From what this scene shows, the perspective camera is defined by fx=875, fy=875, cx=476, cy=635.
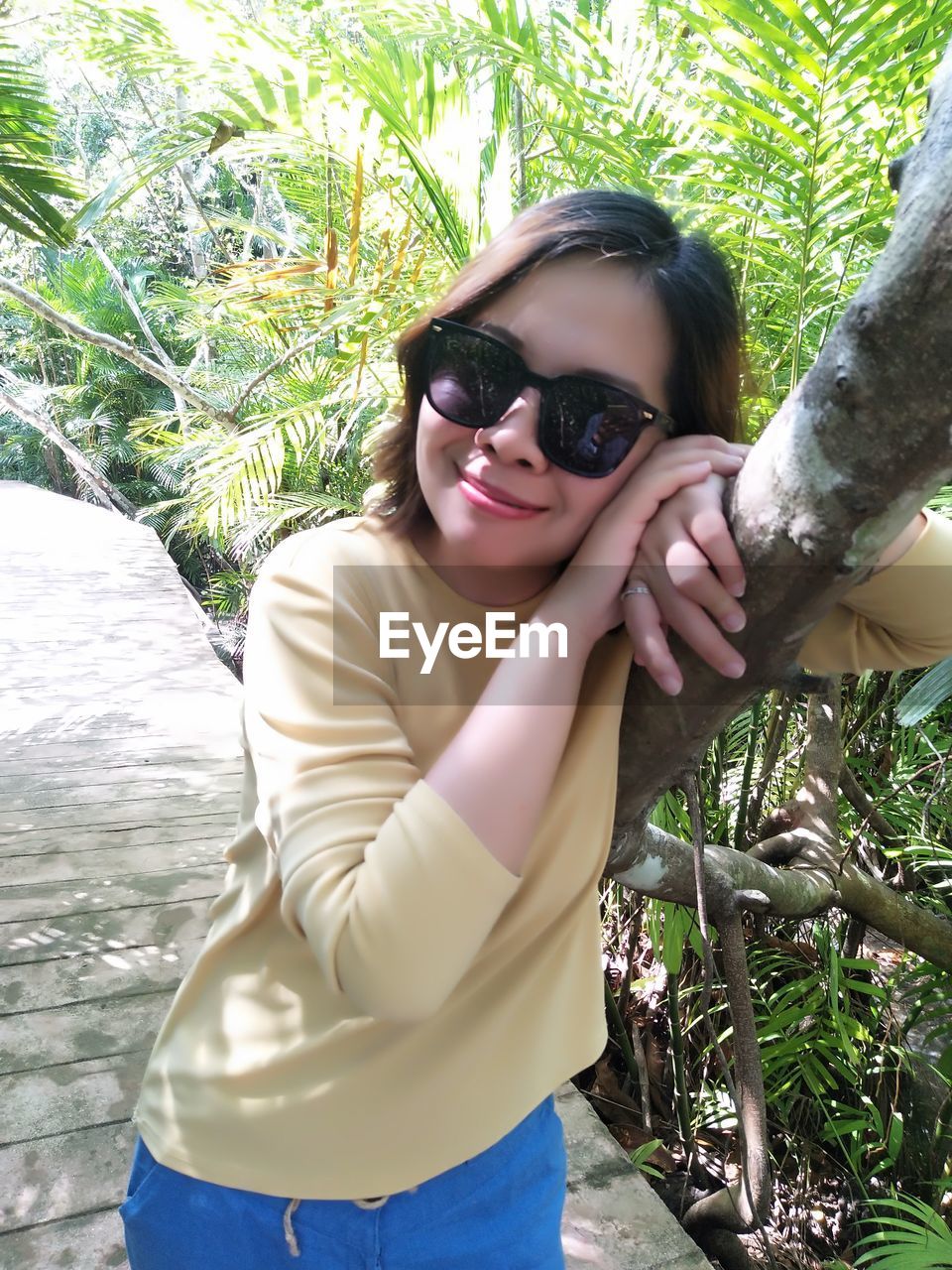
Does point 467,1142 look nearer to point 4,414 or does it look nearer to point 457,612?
point 457,612

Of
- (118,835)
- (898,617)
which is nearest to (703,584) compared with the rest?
(898,617)

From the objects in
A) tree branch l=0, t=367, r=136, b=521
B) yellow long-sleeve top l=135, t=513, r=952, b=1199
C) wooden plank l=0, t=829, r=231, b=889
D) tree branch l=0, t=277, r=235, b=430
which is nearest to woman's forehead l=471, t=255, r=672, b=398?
yellow long-sleeve top l=135, t=513, r=952, b=1199

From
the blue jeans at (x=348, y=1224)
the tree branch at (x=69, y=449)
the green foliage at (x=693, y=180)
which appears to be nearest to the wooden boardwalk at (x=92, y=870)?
the blue jeans at (x=348, y=1224)

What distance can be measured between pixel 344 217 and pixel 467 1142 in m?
3.28

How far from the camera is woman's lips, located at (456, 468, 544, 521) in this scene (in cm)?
75

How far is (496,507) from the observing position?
0.75 m

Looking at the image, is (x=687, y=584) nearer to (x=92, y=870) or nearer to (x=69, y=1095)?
(x=69, y=1095)

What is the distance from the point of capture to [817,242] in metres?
1.67

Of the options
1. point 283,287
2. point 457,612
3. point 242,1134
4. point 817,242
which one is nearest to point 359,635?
point 457,612

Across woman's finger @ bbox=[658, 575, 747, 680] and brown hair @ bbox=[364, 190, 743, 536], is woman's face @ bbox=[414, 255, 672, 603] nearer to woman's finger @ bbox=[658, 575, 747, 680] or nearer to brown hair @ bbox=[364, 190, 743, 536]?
brown hair @ bbox=[364, 190, 743, 536]

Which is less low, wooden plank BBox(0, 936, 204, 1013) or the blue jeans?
the blue jeans

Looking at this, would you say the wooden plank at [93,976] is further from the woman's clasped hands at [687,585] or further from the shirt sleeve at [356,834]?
the woman's clasped hands at [687,585]

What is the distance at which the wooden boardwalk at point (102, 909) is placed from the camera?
1598mm

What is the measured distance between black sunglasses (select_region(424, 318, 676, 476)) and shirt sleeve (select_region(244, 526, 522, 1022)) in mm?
205
